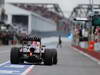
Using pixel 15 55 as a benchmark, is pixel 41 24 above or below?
above

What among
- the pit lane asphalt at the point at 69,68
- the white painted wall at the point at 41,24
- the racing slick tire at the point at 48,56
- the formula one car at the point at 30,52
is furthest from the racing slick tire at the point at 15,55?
the white painted wall at the point at 41,24

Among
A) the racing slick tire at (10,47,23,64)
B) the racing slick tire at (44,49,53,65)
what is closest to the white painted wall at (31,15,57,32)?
the racing slick tire at (44,49,53,65)

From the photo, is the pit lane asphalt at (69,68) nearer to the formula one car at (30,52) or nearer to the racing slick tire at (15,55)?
the formula one car at (30,52)

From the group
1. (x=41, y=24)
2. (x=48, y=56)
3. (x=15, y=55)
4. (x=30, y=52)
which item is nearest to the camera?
(x=30, y=52)

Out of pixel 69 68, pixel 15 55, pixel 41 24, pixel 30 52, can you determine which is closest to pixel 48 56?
pixel 30 52

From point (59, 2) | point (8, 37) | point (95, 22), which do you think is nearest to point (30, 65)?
point (95, 22)

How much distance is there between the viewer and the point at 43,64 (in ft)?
88.4

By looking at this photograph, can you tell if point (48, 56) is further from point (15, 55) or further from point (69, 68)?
point (69, 68)

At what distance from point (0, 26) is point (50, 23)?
7018cm

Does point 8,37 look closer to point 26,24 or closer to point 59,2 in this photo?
point 26,24

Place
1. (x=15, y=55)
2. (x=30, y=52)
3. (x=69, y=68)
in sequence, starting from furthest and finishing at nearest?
(x=69, y=68) < (x=15, y=55) < (x=30, y=52)

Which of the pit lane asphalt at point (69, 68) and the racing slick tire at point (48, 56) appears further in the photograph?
the racing slick tire at point (48, 56)

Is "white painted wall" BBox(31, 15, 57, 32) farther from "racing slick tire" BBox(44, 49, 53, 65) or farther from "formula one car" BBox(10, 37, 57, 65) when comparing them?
"formula one car" BBox(10, 37, 57, 65)

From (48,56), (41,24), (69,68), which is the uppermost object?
(41,24)
